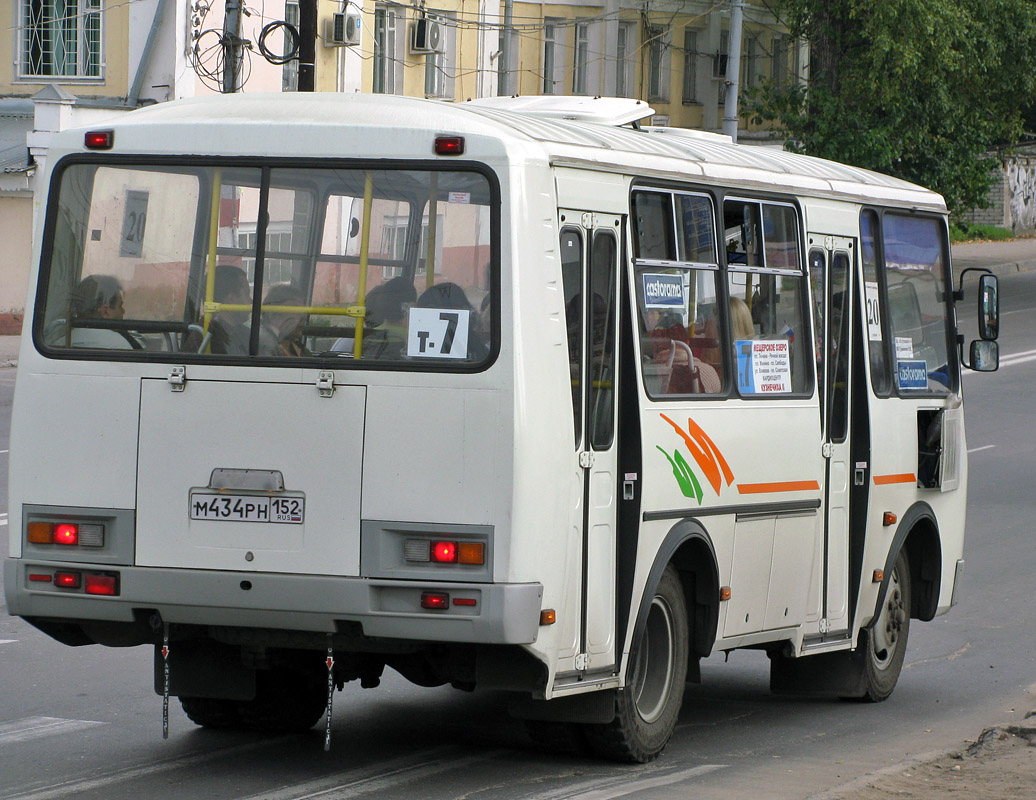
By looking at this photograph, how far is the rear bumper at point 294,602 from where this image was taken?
21.5 feet

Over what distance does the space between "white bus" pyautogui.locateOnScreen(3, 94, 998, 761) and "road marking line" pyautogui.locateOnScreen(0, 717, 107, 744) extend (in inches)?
31.2

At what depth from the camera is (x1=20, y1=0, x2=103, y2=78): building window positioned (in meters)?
32.9

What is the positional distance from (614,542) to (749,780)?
112 cm

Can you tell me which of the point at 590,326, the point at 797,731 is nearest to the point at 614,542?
the point at 590,326

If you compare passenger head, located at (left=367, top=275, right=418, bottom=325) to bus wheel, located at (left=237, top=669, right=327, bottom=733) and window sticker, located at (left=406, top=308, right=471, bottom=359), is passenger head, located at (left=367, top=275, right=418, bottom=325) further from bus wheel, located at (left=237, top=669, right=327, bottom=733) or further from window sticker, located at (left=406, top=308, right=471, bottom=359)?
bus wheel, located at (left=237, top=669, right=327, bottom=733)

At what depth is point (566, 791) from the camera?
7027mm

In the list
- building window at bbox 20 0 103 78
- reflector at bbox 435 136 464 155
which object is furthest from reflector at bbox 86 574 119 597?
building window at bbox 20 0 103 78

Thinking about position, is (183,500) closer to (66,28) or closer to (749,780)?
(749,780)

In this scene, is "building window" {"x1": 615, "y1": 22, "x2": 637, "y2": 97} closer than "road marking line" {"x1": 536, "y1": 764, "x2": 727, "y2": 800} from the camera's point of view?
No

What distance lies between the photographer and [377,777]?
23.6ft

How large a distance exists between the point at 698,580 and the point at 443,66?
32.8 metres

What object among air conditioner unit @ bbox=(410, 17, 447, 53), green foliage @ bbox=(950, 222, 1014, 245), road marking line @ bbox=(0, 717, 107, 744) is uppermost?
air conditioner unit @ bbox=(410, 17, 447, 53)

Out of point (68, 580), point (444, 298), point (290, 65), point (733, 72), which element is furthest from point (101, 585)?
point (290, 65)

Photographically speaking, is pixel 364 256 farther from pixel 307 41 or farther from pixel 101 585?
pixel 307 41
